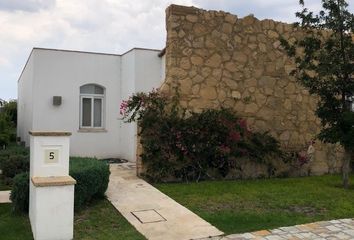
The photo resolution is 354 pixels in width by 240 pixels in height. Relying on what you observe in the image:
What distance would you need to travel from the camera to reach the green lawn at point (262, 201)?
6.65 meters

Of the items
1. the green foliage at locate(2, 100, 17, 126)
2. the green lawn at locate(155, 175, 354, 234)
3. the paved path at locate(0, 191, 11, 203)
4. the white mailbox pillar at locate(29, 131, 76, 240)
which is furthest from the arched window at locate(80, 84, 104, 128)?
the green foliage at locate(2, 100, 17, 126)

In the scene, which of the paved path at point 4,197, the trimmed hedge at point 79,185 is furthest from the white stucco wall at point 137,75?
the trimmed hedge at point 79,185

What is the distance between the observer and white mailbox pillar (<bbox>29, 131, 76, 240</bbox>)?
5.45 meters

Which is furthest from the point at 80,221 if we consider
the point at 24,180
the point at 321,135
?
the point at 321,135

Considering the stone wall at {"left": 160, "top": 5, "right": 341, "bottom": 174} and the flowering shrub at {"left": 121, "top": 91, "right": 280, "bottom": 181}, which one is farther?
the stone wall at {"left": 160, "top": 5, "right": 341, "bottom": 174}

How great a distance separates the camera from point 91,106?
15102 mm

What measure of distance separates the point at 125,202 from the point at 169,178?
7.67ft

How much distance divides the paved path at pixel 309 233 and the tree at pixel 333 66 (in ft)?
10.9

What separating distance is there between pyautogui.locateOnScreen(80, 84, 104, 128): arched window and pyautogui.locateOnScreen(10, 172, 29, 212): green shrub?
26.4ft

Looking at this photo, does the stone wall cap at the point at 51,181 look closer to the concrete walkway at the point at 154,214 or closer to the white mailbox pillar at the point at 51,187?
the white mailbox pillar at the point at 51,187

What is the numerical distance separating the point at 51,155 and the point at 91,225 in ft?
4.18

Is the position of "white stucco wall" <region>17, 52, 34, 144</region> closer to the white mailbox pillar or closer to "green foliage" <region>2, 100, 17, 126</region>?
"green foliage" <region>2, 100, 17, 126</region>

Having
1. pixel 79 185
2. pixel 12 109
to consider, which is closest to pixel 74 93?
pixel 79 185

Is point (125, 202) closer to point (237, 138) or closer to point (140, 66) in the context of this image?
point (237, 138)
